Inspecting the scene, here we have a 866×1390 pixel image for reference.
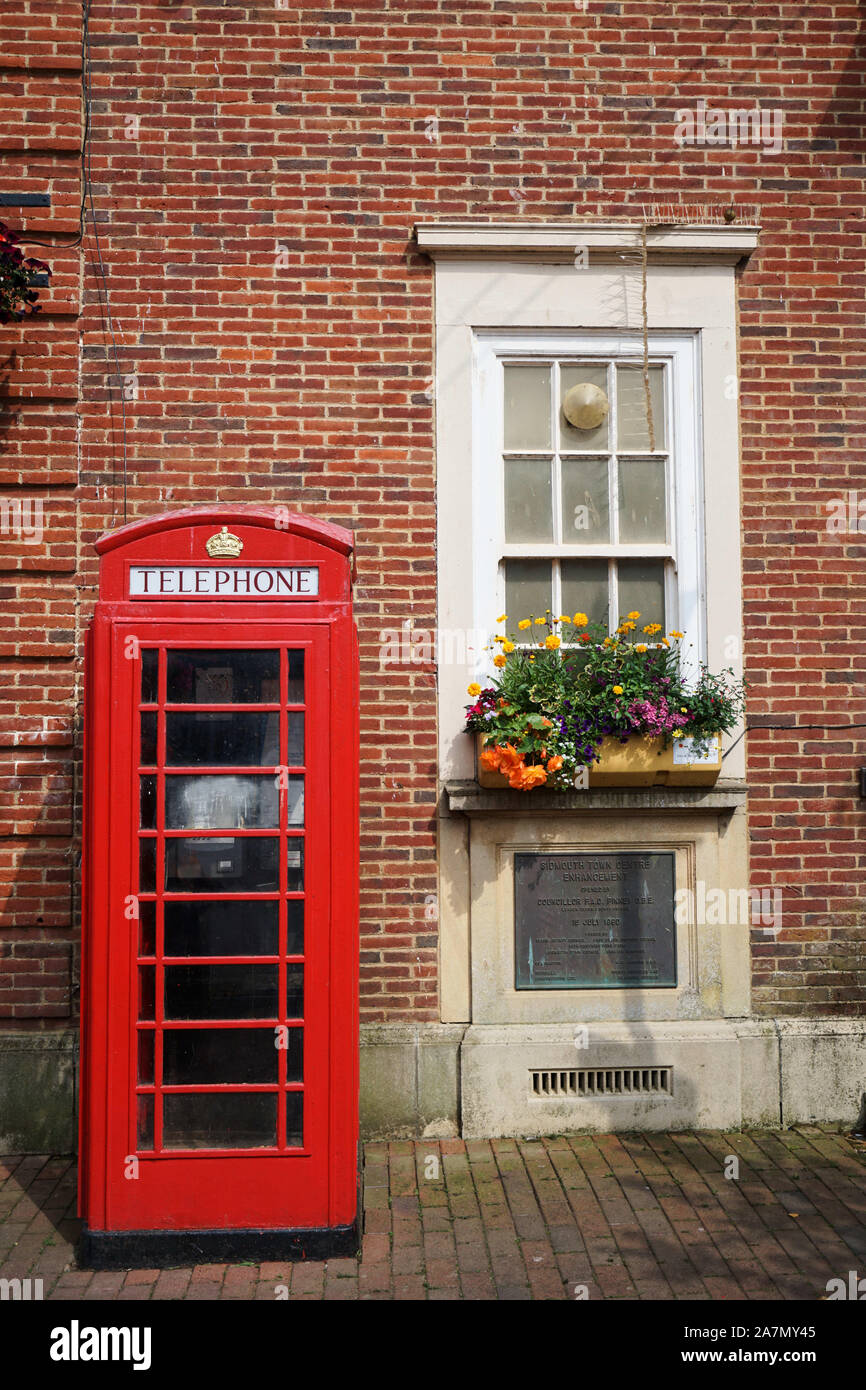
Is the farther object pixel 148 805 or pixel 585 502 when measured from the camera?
pixel 585 502

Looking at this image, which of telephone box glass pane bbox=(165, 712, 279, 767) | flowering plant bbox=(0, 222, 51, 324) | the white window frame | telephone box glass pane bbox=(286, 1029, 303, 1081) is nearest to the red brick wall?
flowering plant bbox=(0, 222, 51, 324)

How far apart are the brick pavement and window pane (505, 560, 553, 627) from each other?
2.82m

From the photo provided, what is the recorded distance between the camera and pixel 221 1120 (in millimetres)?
4156

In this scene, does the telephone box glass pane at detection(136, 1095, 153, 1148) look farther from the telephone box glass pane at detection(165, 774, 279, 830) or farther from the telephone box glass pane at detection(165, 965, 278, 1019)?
the telephone box glass pane at detection(165, 774, 279, 830)

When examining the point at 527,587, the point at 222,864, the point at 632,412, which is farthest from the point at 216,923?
the point at 632,412

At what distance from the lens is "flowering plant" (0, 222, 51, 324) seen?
16.9ft

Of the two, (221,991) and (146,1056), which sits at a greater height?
(221,991)

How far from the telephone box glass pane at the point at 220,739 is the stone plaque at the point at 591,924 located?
1893 mm

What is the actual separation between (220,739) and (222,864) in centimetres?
51

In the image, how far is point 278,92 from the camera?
5645 mm

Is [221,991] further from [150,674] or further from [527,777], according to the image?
[527,777]

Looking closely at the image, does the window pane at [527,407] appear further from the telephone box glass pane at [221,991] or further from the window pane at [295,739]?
the telephone box glass pane at [221,991]

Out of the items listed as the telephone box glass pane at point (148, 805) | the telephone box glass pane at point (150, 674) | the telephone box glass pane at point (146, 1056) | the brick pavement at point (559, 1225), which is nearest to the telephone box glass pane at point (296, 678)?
the telephone box glass pane at point (150, 674)

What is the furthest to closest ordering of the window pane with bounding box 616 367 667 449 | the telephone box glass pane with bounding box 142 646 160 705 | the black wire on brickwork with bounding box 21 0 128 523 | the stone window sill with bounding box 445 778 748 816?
the window pane with bounding box 616 367 667 449, the black wire on brickwork with bounding box 21 0 128 523, the stone window sill with bounding box 445 778 748 816, the telephone box glass pane with bounding box 142 646 160 705
